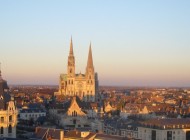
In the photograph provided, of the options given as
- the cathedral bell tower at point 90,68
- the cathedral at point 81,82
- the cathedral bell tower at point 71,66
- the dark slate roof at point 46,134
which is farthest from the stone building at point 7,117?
the cathedral bell tower at point 71,66

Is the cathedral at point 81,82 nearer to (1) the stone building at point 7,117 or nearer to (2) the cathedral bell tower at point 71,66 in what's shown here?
(2) the cathedral bell tower at point 71,66

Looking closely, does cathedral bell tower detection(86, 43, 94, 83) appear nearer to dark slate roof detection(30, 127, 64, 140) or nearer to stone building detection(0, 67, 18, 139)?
dark slate roof detection(30, 127, 64, 140)

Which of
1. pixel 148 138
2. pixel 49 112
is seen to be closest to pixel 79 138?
pixel 148 138

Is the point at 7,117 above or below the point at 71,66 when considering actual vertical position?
below

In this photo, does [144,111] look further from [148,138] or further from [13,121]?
[13,121]

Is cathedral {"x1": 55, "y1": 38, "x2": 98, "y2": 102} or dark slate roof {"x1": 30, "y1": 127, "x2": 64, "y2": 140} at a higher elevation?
cathedral {"x1": 55, "y1": 38, "x2": 98, "y2": 102}

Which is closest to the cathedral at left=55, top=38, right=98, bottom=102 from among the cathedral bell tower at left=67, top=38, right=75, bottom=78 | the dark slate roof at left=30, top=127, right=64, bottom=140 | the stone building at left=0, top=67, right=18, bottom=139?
the cathedral bell tower at left=67, top=38, right=75, bottom=78

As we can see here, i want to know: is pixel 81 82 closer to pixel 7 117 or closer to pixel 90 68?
pixel 90 68

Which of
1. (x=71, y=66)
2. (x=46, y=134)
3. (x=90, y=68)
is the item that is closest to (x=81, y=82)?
(x=90, y=68)
